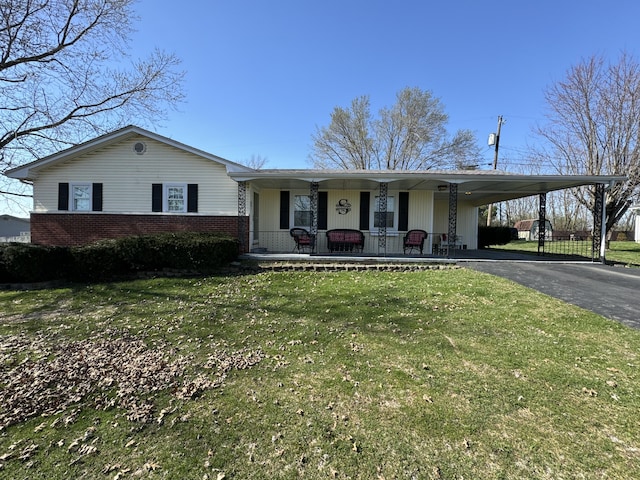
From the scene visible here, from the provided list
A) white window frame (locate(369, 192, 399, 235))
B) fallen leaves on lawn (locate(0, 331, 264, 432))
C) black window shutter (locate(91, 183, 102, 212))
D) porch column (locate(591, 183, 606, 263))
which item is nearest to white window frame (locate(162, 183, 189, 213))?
black window shutter (locate(91, 183, 102, 212))

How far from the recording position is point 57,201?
11.8 meters

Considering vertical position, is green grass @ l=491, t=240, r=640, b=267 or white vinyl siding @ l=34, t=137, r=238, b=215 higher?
white vinyl siding @ l=34, t=137, r=238, b=215

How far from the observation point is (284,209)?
42.6 feet

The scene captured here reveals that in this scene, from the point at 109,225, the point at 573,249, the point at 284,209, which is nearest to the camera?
the point at 109,225

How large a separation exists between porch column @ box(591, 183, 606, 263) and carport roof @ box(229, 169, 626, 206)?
0.39 m

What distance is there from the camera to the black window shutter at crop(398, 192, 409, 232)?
12688mm

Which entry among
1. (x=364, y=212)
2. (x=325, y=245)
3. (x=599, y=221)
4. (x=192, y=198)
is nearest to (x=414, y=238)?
(x=364, y=212)

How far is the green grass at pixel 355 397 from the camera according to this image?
232 cm

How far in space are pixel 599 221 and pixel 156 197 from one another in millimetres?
15026

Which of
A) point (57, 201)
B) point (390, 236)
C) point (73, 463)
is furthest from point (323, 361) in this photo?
point (57, 201)

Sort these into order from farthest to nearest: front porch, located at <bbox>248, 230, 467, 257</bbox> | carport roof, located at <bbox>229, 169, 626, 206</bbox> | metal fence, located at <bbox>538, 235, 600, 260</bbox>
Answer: front porch, located at <bbox>248, 230, 467, 257</bbox>
metal fence, located at <bbox>538, 235, 600, 260</bbox>
carport roof, located at <bbox>229, 169, 626, 206</bbox>

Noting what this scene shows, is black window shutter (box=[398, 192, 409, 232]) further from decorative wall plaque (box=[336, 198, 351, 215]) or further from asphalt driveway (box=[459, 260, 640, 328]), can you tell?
asphalt driveway (box=[459, 260, 640, 328])

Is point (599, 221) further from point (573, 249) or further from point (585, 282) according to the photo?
point (573, 249)

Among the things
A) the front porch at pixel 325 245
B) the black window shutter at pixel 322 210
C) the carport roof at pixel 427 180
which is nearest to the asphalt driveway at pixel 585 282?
the front porch at pixel 325 245
